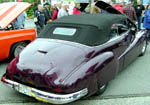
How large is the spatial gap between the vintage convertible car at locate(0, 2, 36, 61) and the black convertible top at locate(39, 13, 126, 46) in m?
1.41

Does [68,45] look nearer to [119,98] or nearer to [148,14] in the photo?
[119,98]

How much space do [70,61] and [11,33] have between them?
104 inches

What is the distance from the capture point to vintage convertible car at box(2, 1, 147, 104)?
9.59ft

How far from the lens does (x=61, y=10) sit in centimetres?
802

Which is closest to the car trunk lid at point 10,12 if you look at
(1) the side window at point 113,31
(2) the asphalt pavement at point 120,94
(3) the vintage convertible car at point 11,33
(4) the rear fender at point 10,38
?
(3) the vintage convertible car at point 11,33

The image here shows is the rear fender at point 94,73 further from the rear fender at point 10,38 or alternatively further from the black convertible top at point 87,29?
the rear fender at point 10,38

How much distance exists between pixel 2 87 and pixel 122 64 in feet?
8.32

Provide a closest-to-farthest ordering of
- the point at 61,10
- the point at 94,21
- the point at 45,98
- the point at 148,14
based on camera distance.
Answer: the point at 45,98 → the point at 94,21 → the point at 148,14 → the point at 61,10

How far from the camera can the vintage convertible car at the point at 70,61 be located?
292cm

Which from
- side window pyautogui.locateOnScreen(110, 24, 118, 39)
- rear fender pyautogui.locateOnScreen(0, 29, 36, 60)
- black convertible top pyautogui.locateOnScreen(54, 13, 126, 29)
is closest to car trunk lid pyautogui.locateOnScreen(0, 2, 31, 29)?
rear fender pyautogui.locateOnScreen(0, 29, 36, 60)

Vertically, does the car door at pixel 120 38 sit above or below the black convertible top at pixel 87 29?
below

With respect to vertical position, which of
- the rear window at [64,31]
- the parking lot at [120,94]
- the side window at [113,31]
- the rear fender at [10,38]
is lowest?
the parking lot at [120,94]

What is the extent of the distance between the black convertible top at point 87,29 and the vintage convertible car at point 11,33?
4.64ft

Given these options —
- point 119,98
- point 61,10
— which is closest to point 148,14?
point 61,10
